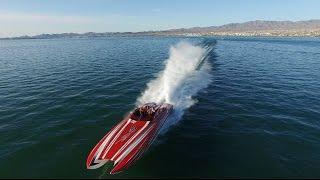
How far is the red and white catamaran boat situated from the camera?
1705 cm

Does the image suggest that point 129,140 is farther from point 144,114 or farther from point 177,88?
point 177,88

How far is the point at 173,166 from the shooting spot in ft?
57.0

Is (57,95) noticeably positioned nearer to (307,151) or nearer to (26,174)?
(26,174)

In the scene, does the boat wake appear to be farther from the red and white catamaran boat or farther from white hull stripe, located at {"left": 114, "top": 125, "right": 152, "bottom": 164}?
white hull stripe, located at {"left": 114, "top": 125, "right": 152, "bottom": 164}

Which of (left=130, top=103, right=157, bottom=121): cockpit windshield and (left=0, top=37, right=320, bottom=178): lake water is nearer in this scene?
(left=0, top=37, right=320, bottom=178): lake water

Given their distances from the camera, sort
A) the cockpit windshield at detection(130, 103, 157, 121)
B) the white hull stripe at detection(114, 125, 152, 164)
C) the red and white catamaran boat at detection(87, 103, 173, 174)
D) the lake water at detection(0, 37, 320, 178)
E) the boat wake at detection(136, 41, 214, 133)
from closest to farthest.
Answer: the red and white catamaran boat at detection(87, 103, 173, 174), the white hull stripe at detection(114, 125, 152, 164), the lake water at detection(0, 37, 320, 178), the cockpit windshield at detection(130, 103, 157, 121), the boat wake at detection(136, 41, 214, 133)

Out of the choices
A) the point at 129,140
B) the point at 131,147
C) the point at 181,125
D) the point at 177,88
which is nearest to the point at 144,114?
the point at 181,125

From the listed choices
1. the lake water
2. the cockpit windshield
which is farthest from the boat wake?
the cockpit windshield

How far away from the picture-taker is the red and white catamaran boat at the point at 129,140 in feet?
55.9

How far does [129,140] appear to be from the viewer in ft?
61.5

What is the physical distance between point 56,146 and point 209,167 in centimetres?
1071

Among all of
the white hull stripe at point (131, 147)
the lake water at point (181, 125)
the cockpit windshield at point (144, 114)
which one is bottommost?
the lake water at point (181, 125)

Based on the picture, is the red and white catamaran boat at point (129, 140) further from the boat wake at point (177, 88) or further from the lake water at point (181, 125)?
the boat wake at point (177, 88)

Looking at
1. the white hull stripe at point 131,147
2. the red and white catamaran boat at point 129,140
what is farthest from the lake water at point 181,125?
the white hull stripe at point 131,147
